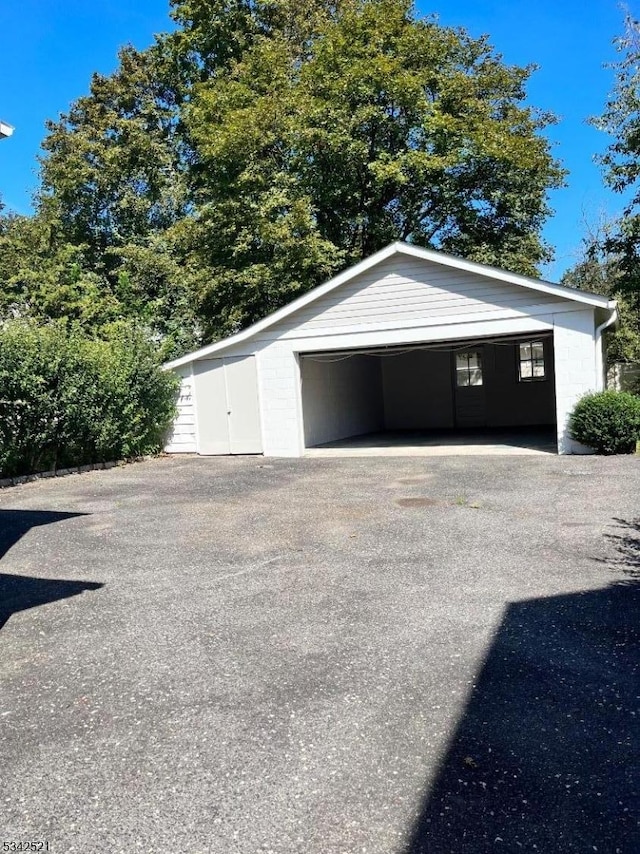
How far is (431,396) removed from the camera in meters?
19.7

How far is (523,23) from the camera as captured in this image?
18.0 m

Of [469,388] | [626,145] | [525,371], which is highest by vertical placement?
[626,145]

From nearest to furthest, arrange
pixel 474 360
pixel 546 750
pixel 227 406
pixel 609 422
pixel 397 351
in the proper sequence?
1. pixel 546 750
2. pixel 609 422
3. pixel 227 406
4. pixel 397 351
5. pixel 474 360

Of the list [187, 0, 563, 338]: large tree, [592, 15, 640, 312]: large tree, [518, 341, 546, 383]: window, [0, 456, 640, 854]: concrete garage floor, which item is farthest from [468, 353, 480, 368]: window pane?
[0, 456, 640, 854]: concrete garage floor

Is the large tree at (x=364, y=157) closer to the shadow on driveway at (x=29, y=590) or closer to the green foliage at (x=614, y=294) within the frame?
the green foliage at (x=614, y=294)

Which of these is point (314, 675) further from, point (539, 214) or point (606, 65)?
point (539, 214)

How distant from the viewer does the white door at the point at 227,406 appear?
564 inches

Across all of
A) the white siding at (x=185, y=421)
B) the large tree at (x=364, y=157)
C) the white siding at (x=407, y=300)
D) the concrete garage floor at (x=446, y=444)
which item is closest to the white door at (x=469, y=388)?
the concrete garage floor at (x=446, y=444)

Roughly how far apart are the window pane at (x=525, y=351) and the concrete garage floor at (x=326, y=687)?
12004mm

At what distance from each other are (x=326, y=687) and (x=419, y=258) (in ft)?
34.8

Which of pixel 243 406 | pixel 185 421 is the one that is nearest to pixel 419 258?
pixel 243 406

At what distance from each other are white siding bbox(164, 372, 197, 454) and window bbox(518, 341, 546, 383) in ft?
32.1

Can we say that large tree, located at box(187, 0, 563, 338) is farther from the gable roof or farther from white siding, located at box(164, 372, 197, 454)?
white siding, located at box(164, 372, 197, 454)

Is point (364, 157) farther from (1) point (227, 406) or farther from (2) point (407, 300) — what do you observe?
(1) point (227, 406)
